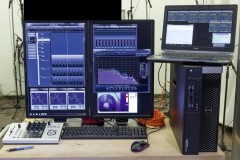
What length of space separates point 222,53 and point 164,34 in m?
0.28

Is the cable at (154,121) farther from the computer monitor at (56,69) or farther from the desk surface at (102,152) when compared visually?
the computer monitor at (56,69)

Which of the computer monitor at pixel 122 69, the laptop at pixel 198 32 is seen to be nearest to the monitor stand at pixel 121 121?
the computer monitor at pixel 122 69

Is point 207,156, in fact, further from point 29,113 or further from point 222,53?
point 29,113

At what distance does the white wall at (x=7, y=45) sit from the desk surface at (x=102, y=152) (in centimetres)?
370

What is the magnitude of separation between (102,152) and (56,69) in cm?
45

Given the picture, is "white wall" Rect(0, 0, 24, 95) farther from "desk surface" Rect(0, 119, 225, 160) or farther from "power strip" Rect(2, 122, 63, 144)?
"desk surface" Rect(0, 119, 225, 160)

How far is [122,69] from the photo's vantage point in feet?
4.74

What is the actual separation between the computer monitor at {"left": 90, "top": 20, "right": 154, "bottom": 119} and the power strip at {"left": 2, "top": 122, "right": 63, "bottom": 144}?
0.20 meters

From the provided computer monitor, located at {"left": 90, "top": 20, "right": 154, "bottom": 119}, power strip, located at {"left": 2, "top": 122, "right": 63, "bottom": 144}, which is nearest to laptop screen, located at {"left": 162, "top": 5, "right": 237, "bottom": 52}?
computer monitor, located at {"left": 90, "top": 20, "right": 154, "bottom": 119}

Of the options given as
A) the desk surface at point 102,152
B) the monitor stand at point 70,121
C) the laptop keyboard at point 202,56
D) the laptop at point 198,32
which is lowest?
the desk surface at point 102,152

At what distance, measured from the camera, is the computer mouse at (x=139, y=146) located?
1.24 m

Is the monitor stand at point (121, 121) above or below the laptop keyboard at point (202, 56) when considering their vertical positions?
below

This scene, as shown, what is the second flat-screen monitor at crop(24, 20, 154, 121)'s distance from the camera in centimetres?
142

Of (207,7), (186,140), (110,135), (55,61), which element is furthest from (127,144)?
(207,7)
